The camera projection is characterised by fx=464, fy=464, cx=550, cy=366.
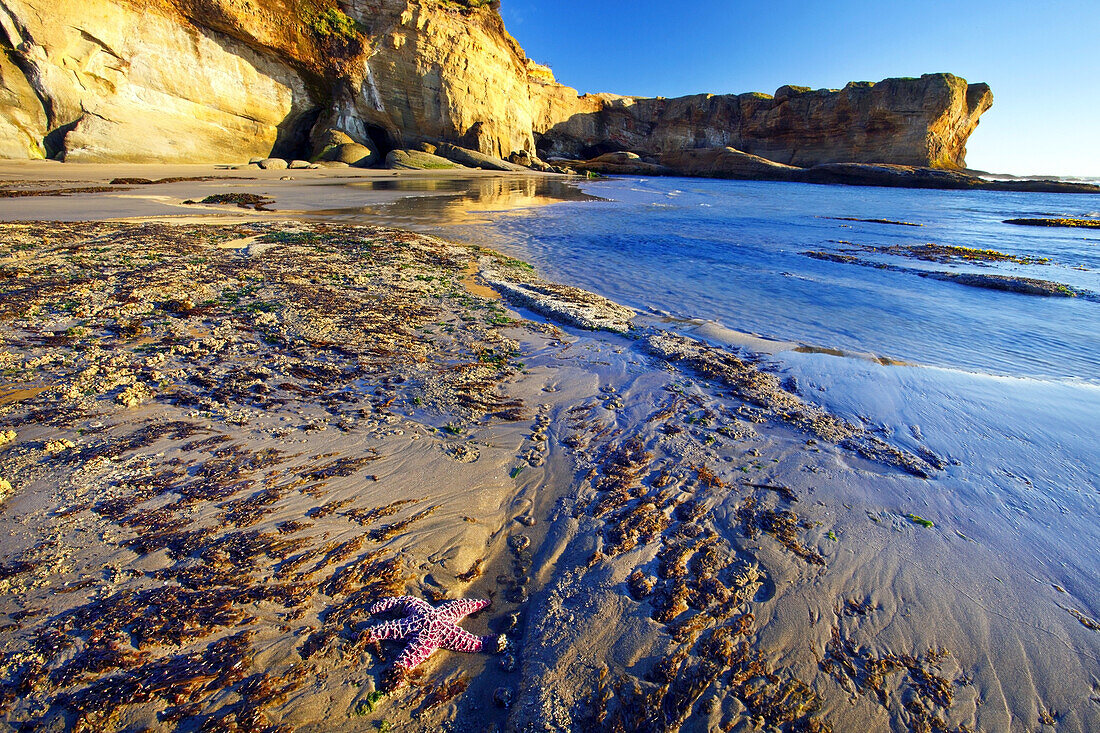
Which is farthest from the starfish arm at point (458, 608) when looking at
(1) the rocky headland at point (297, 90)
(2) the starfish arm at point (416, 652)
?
(1) the rocky headland at point (297, 90)

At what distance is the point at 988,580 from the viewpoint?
2.29 m

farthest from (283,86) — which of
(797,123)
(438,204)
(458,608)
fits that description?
(797,123)

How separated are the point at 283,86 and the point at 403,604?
34415 mm

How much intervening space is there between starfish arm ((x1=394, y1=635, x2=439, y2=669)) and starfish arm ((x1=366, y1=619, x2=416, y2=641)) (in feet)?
0.17

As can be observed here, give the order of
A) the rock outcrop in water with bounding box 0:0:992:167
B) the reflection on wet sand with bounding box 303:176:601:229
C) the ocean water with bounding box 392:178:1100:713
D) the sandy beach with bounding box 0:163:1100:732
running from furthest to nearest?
the rock outcrop in water with bounding box 0:0:992:167
the reflection on wet sand with bounding box 303:176:601:229
the ocean water with bounding box 392:178:1100:713
the sandy beach with bounding box 0:163:1100:732

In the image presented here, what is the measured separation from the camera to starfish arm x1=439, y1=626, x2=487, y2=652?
1832 millimetres

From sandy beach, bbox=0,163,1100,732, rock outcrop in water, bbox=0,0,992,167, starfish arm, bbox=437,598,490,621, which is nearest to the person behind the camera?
sandy beach, bbox=0,163,1100,732

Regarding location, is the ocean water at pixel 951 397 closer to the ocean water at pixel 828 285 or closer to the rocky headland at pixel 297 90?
the ocean water at pixel 828 285

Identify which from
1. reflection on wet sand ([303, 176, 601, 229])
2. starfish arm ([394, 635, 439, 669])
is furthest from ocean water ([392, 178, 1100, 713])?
starfish arm ([394, 635, 439, 669])

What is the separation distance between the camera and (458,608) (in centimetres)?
197

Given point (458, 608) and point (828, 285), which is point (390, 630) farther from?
point (828, 285)

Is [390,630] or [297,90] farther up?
[297,90]

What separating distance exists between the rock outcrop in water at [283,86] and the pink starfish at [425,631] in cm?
2762

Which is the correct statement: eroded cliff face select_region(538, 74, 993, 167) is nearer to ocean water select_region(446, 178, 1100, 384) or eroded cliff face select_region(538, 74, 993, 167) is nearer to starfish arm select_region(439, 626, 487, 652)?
ocean water select_region(446, 178, 1100, 384)
